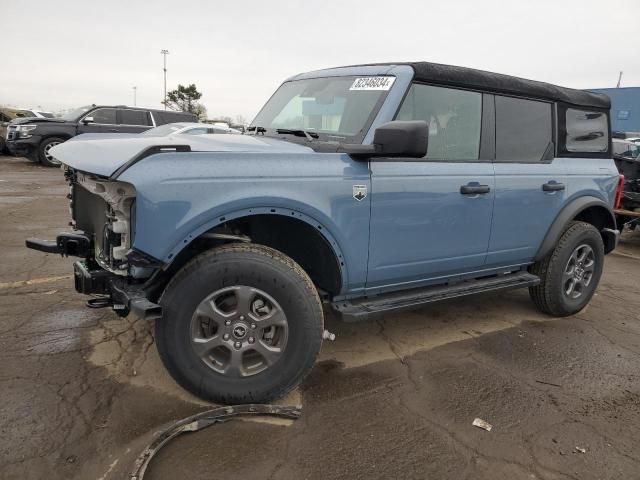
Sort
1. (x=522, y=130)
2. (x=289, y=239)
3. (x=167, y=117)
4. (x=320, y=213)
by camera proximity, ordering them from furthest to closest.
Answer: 1. (x=167, y=117)
2. (x=522, y=130)
3. (x=289, y=239)
4. (x=320, y=213)

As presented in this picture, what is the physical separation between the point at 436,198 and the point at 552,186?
1.35 meters

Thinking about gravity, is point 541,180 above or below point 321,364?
above

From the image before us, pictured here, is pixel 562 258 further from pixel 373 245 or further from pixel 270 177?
pixel 270 177

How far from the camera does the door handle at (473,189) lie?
11.2 ft

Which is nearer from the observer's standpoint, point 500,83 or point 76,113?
point 500,83

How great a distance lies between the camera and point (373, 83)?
3381mm

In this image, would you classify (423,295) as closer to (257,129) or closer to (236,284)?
(236,284)

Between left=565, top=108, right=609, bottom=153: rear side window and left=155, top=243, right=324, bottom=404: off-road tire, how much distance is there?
9.81 ft

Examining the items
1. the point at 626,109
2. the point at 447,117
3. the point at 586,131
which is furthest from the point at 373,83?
the point at 626,109

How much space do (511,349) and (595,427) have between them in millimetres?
1030

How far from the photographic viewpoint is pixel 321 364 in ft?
11.2

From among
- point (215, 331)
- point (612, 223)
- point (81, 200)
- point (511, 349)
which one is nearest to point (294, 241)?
point (215, 331)

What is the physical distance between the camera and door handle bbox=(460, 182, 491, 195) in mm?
3422

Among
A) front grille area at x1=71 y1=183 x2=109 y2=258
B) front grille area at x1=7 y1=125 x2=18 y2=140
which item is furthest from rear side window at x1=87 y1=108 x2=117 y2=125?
front grille area at x1=71 y1=183 x2=109 y2=258
